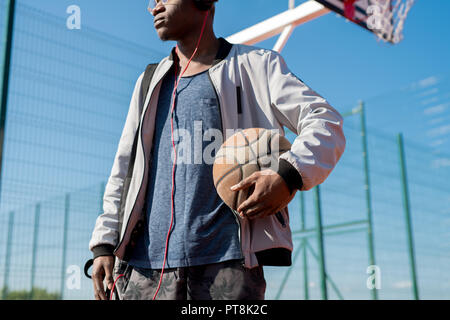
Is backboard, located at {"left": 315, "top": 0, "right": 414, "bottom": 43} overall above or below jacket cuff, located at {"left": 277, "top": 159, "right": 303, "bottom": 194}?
above

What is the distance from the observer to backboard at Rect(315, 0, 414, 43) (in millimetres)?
6355

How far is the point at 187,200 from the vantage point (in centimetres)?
171

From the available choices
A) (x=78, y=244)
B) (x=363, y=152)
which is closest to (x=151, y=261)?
(x=78, y=244)

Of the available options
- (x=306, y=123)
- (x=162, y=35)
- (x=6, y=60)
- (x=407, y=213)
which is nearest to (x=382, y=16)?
(x=407, y=213)

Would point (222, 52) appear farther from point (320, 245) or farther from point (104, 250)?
point (320, 245)

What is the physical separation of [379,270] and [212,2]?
4.76 metres

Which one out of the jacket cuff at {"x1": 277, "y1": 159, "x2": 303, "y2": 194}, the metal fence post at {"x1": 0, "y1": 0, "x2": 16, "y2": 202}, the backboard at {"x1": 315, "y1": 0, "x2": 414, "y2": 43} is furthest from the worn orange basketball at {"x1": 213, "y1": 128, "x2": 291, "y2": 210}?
the backboard at {"x1": 315, "y1": 0, "x2": 414, "y2": 43}

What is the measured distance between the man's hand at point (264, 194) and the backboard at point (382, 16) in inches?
207

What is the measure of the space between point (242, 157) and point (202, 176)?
0.20m

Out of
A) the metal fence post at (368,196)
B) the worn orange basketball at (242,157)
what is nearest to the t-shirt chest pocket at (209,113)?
the worn orange basketball at (242,157)

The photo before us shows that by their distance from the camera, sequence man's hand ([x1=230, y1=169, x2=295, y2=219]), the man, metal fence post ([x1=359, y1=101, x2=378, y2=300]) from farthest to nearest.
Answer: metal fence post ([x1=359, y1=101, x2=378, y2=300])
the man
man's hand ([x1=230, y1=169, x2=295, y2=219])

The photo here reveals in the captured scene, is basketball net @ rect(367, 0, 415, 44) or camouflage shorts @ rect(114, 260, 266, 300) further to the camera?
basketball net @ rect(367, 0, 415, 44)

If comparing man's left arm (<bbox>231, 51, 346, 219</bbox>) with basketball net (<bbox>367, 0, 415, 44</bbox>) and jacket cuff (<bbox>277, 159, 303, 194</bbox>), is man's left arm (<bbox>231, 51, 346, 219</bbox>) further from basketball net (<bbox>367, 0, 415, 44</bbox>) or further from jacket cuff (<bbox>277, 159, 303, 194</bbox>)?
basketball net (<bbox>367, 0, 415, 44</bbox>)
